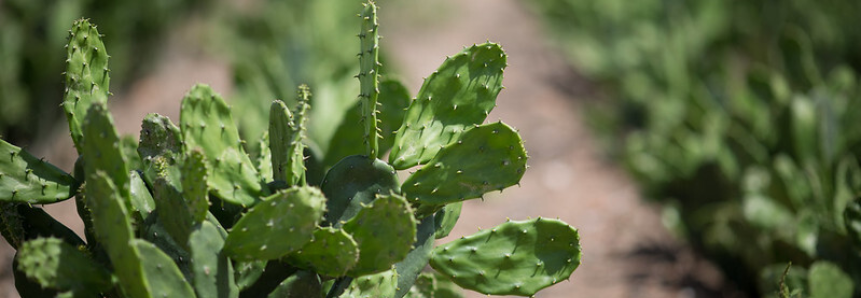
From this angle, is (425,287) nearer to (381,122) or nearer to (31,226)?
(381,122)

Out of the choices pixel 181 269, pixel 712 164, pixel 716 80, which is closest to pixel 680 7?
pixel 716 80

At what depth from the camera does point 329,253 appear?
1.65 m

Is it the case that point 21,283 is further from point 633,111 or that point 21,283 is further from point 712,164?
point 633,111

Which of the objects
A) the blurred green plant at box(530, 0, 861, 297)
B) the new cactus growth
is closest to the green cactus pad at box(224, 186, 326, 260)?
the new cactus growth

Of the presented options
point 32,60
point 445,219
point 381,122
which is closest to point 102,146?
point 445,219

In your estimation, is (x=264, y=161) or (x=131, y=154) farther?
(x=131, y=154)

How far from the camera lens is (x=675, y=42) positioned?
554 centimetres

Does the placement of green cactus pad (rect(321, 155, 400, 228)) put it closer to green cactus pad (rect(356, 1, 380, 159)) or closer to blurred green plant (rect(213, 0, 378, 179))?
green cactus pad (rect(356, 1, 380, 159))

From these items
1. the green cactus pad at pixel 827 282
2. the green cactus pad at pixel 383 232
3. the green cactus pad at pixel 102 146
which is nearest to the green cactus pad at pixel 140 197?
the green cactus pad at pixel 102 146

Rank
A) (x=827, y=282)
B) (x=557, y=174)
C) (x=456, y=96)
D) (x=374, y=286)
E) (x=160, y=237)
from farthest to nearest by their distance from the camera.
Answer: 1. (x=557, y=174)
2. (x=827, y=282)
3. (x=456, y=96)
4. (x=374, y=286)
5. (x=160, y=237)

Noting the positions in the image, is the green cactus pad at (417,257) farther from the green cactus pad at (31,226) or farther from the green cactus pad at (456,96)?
the green cactus pad at (31,226)

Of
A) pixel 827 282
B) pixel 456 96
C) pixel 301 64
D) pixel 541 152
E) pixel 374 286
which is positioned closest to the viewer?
pixel 374 286

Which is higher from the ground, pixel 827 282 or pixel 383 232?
pixel 827 282

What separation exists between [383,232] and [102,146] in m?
0.55
